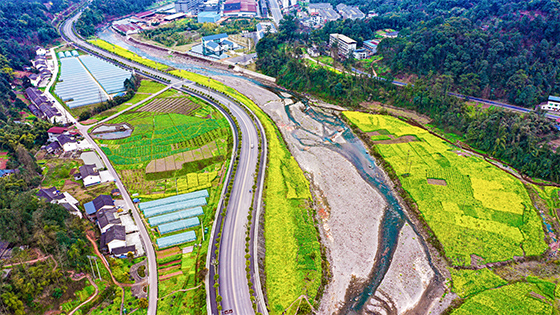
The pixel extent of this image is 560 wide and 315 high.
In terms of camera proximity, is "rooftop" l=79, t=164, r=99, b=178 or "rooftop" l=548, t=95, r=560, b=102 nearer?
"rooftop" l=79, t=164, r=99, b=178

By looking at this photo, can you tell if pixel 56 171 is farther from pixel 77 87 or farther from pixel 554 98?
pixel 554 98

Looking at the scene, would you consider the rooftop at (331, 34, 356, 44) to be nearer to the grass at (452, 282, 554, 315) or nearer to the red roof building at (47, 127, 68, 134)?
the red roof building at (47, 127, 68, 134)

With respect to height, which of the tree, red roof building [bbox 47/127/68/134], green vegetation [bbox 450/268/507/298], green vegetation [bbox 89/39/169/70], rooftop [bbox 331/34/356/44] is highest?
rooftop [bbox 331/34/356/44]

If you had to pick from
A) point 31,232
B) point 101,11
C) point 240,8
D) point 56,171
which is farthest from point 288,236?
point 101,11

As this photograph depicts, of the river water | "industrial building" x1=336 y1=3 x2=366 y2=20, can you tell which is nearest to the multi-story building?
the river water

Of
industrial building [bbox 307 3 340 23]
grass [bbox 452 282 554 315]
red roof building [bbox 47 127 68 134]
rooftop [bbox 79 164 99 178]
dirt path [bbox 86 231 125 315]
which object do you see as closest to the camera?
grass [bbox 452 282 554 315]

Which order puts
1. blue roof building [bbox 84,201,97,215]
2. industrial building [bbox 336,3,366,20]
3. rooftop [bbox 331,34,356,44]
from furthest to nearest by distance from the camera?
industrial building [bbox 336,3,366,20], rooftop [bbox 331,34,356,44], blue roof building [bbox 84,201,97,215]

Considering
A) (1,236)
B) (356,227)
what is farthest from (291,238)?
(1,236)
